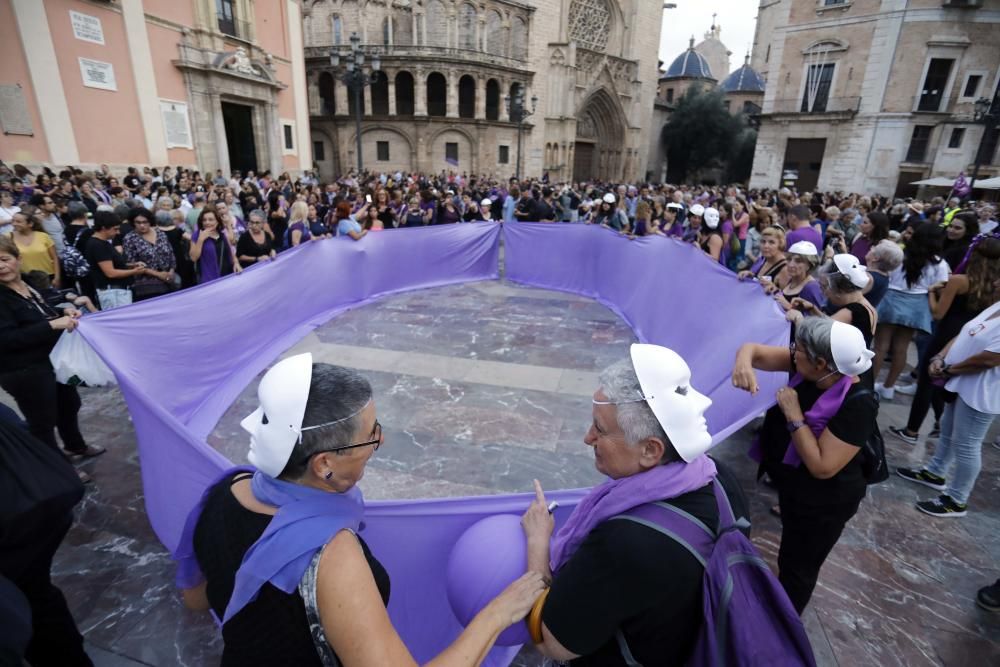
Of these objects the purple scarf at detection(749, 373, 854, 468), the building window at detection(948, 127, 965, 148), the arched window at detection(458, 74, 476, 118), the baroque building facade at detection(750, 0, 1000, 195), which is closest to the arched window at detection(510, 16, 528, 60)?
the arched window at detection(458, 74, 476, 118)

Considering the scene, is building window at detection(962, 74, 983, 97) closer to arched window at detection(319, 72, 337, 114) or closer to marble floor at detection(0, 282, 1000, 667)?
marble floor at detection(0, 282, 1000, 667)

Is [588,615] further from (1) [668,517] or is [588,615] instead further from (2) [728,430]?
→ (2) [728,430]

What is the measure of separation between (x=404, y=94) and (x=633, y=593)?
40.6 m

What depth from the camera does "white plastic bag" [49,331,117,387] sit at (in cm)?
326

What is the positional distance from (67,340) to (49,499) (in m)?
2.02

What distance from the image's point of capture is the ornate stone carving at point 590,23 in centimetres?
3850

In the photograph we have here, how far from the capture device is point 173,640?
2590 millimetres

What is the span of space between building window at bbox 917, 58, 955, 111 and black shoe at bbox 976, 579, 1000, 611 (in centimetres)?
3383

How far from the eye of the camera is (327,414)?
4.38ft

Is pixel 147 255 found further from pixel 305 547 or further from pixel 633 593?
pixel 633 593

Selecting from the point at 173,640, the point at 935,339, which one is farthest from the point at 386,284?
the point at 935,339

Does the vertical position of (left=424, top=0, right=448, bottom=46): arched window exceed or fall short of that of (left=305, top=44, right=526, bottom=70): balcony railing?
it exceeds it

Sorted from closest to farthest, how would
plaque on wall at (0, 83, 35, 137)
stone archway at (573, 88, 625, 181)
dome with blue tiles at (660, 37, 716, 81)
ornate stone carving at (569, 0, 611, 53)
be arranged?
1. plaque on wall at (0, 83, 35, 137)
2. ornate stone carving at (569, 0, 611, 53)
3. stone archway at (573, 88, 625, 181)
4. dome with blue tiles at (660, 37, 716, 81)

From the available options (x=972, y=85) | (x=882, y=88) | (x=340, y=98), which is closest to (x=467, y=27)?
(x=340, y=98)
